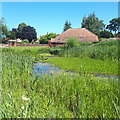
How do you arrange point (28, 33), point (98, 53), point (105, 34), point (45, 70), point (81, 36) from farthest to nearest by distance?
1. point (28, 33)
2. point (105, 34)
3. point (81, 36)
4. point (98, 53)
5. point (45, 70)

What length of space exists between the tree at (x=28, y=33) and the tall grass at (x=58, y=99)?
27.4 m

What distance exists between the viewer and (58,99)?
7.45 ft

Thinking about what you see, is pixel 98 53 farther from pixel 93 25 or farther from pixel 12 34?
pixel 12 34

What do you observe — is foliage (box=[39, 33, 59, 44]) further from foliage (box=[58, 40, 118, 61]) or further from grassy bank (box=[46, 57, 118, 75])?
grassy bank (box=[46, 57, 118, 75])

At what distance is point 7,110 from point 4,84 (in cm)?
127

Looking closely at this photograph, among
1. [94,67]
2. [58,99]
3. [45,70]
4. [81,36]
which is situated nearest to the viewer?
[58,99]

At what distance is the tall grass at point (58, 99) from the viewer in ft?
5.14

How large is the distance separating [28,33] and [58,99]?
3081cm

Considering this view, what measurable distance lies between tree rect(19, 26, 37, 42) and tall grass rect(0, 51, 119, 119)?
89.9 ft

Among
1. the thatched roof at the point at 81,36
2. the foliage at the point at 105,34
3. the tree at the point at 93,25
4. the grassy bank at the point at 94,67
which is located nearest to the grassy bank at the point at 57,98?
the grassy bank at the point at 94,67

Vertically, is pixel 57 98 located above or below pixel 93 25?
below

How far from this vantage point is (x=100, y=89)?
102 inches

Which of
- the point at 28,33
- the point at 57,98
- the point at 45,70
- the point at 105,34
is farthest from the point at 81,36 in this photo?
the point at 57,98

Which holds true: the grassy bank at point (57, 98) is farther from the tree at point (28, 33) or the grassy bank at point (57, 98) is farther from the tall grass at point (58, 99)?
the tree at point (28, 33)
